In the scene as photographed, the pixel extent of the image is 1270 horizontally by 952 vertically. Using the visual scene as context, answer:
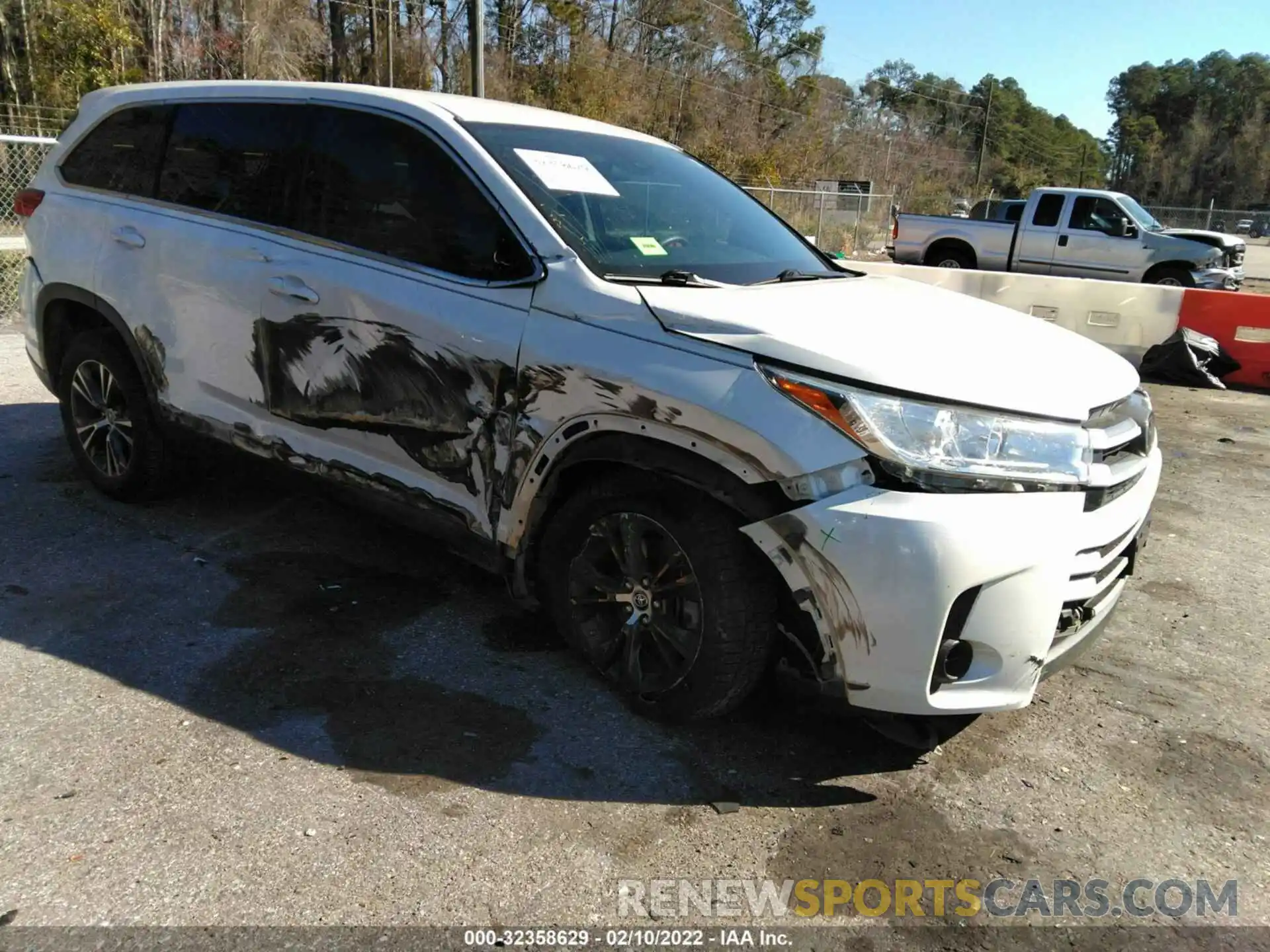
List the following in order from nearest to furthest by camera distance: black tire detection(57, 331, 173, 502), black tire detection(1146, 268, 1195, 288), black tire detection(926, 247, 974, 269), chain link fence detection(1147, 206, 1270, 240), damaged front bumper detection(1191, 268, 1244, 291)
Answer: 1. black tire detection(57, 331, 173, 502)
2. damaged front bumper detection(1191, 268, 1244, 291)
3. black tire detection(1146, 268, 1195, 288)
4. black tire detection(926, 247, 974, 269)
5. chain link fence detection(1147, 206, 1270, 240)

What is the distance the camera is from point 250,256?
3711mm

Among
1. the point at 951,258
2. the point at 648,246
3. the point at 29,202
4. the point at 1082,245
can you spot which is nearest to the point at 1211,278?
the point at 1082,245

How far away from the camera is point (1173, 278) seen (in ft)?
51.7

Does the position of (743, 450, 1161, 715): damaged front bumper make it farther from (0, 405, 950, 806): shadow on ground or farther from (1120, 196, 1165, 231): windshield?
(1120, 196, 1165, 231): windshield

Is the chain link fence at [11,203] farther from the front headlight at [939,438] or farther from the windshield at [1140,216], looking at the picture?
the windshield at [1140,216]

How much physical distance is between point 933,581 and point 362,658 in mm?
2015

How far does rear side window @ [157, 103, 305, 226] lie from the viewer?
3.75 metres

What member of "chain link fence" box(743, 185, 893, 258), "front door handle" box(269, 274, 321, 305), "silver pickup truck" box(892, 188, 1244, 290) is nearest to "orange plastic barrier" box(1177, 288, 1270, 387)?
"silver pickup truck" box(892, 188, 1244, 290)

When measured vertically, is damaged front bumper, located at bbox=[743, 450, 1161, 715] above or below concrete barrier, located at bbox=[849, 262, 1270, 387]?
below

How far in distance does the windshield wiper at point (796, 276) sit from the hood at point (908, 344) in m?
0.07

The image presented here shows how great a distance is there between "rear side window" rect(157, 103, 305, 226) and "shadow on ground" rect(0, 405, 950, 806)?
1087 millimetres

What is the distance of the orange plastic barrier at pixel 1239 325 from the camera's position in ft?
30.2

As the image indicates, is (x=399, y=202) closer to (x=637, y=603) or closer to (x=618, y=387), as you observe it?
(x=618, y=387)

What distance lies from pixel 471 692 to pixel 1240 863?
89.9 inches
